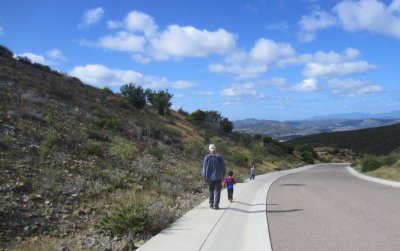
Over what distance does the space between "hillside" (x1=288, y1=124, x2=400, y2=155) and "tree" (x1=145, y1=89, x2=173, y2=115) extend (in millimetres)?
54705

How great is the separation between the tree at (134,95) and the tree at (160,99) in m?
5.27

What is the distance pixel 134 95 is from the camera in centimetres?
4488

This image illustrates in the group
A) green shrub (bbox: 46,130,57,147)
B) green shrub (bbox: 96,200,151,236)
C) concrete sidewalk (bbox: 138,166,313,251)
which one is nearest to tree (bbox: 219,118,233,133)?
green shrub (bbox: 46,130,57,147)

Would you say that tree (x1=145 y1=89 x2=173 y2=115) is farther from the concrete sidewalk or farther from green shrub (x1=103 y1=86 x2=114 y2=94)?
the concrete sidewalk

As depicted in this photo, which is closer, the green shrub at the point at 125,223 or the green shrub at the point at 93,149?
the green shrub at the point at 125,223

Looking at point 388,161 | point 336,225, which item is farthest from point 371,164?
point 336,225

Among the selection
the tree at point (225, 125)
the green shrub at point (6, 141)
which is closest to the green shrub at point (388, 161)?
the green shrub at point (6, 141)

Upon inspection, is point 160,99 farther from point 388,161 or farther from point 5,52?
point 388,161

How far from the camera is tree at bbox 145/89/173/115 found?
5103 cm

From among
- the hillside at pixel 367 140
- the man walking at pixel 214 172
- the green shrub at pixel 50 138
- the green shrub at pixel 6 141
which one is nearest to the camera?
the man walking at pixel 214 172

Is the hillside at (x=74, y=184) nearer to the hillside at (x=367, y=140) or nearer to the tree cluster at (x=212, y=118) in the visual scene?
the tree cluster at (x=212, y=118)

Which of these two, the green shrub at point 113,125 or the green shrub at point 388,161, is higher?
the green shrub at point 113,125

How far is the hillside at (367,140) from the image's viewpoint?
8921 centimetres

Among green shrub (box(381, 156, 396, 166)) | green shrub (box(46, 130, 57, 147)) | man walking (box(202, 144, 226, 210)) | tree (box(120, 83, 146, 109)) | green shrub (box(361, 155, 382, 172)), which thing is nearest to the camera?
man walking (box(202, 144, 226, 210))
